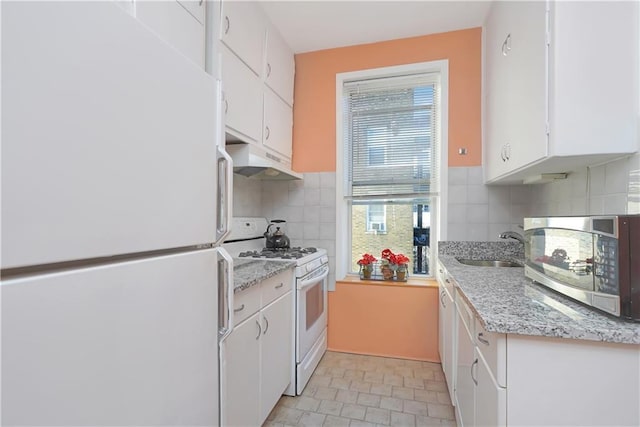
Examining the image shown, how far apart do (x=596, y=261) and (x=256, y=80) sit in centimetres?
207

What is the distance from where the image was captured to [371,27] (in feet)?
7.88

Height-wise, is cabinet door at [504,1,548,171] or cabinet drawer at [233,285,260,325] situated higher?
cabinet door at [504,1,548,171]

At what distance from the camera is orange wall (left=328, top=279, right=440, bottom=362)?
2463mm

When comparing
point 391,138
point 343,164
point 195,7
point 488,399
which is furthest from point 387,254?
point 195,7

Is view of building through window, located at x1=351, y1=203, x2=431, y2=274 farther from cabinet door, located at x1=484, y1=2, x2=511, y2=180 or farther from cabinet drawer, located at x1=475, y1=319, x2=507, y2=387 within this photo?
cabinet drawer, located at x1=475, y1=319, x2=507, y2=387

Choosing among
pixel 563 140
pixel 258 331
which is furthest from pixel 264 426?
pixel 563 140

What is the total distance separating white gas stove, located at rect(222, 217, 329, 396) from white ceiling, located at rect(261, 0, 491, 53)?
1.60 metres

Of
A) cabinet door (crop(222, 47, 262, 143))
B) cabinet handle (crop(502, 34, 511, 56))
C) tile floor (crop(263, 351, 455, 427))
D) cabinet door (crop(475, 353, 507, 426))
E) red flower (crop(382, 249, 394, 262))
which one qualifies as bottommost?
tile floor (crop(263, 351, 455, 427))

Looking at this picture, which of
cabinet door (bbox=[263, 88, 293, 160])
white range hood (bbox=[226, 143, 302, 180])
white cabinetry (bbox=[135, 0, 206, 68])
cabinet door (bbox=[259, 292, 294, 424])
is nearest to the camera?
white cabinetry (bbox=[135, 0, 206, 68])

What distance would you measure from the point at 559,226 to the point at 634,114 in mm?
478

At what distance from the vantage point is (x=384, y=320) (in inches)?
100

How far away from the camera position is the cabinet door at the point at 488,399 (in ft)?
2.93

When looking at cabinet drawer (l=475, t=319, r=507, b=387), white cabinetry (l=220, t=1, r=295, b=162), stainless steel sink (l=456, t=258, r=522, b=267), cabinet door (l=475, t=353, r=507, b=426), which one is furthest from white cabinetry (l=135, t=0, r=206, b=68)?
stainless steel sink (l=456, t=258, r=522, b=267)

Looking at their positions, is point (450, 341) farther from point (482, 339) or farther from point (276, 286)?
point (276, 286)
